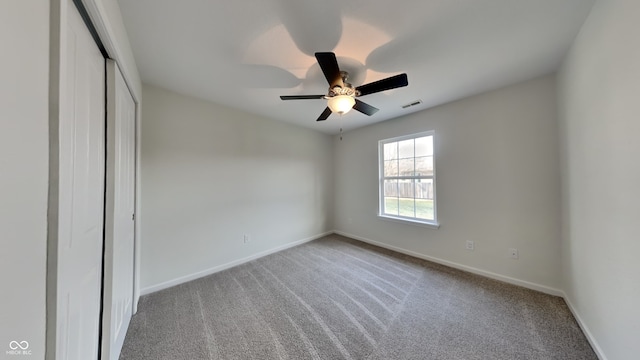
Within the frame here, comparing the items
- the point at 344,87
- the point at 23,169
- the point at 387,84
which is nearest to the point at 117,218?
the point at 23,169

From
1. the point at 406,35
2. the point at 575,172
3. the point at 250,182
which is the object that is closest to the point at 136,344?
the point at 250,182

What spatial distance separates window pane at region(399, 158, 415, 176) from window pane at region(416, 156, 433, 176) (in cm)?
10

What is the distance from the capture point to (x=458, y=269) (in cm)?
266

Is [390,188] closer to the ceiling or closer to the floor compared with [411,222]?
closer to the ceiling

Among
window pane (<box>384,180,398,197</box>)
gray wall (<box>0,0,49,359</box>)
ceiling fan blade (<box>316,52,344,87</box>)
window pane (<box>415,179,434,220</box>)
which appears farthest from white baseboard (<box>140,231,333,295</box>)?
ceiling fan blade (<box>316,52,344,87</box>)

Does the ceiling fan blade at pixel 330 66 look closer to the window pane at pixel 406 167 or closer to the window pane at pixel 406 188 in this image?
the window pane at pixel 406 167

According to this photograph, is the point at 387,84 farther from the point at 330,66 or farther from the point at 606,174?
the point at 606,174

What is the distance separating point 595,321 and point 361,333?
1.67m

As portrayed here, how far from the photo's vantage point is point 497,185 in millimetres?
2396

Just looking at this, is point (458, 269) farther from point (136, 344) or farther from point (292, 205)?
point (136, 344)

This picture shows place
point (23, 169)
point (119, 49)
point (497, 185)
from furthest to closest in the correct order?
point (497, 185) → point (119, 49) → point (23, 169)

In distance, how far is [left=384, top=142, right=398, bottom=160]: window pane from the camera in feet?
11.4

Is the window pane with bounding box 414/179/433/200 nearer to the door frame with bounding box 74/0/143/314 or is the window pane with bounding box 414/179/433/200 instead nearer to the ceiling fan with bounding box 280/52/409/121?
the ceiling fan with bounding box 280/52/409/121

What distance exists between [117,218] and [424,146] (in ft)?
11.6
